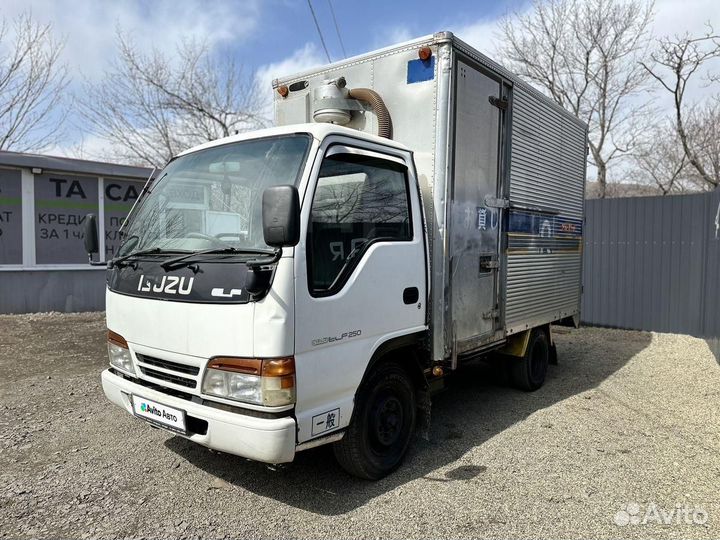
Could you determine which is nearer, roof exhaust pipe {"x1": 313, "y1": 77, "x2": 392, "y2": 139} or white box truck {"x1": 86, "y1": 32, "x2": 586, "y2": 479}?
white box truck {"x1": 86, "y1": 32, "x2": 586, "y2": 479}

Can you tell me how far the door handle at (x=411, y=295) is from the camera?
3758 mm

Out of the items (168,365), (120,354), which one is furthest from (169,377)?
(120,354)

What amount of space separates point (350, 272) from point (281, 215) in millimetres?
793

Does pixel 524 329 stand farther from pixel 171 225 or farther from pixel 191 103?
pixel 191 103

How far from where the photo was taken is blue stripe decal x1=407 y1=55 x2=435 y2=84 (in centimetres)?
404

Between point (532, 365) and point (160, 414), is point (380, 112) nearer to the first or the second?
point (160, 414)

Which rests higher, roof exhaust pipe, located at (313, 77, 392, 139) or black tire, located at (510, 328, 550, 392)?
roof exhaust pipe, located at (313, 77, 392, 139)

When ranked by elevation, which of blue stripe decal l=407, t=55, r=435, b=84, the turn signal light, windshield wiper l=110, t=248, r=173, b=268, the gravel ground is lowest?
the gravel ground

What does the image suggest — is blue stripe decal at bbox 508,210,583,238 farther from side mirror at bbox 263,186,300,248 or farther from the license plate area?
the license plate area

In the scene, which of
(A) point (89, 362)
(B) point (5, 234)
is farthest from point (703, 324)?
(B) point (5, 234)

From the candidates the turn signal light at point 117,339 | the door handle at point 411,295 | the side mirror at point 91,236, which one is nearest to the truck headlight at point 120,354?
the turn signal light at point 117,339

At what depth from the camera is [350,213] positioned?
3.46 meters

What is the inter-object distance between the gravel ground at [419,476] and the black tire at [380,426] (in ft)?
0.52

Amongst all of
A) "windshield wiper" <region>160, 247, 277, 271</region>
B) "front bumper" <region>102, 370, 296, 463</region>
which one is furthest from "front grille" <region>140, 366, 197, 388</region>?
"windshield wiper" <region>160, 247, 277, 271</region>
